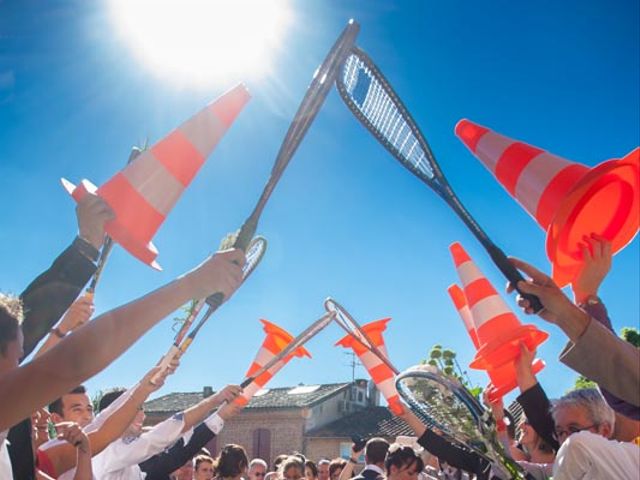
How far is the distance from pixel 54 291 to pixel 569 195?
2137mm

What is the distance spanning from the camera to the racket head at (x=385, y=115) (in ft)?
9.07

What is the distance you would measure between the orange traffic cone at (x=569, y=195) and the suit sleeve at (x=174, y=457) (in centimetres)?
371

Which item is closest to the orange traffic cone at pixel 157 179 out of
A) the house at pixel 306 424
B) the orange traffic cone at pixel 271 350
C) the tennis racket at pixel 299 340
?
Result: the tennis racket at pixel 299 340

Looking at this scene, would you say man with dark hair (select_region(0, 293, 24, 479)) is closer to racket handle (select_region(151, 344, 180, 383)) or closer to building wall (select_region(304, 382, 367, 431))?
racket handle (select_region(151, 344, 180, 383))

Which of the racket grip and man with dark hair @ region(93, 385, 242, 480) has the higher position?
the racket grip

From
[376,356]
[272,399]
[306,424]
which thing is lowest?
[376,356]

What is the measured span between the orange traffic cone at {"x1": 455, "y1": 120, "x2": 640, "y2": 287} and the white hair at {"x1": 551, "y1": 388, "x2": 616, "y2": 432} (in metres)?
0.90

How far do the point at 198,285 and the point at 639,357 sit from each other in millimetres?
1227

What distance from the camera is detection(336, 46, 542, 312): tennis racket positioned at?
2719mm

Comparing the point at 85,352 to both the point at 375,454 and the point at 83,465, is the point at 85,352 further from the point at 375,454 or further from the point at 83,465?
the point at 375,454

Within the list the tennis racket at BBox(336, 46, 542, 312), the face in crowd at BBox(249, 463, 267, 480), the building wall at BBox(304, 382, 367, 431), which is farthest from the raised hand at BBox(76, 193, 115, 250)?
the building wall at BBox(304, 382, 367, 431)

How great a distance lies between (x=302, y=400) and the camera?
36.4 meters

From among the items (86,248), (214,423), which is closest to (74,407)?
(86,248)

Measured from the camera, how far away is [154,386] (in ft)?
12.0
